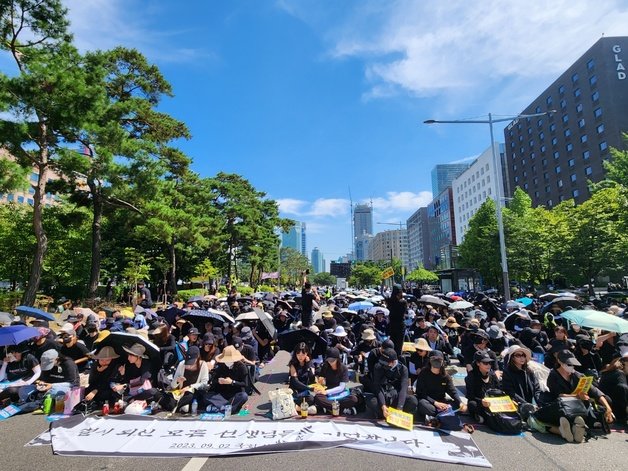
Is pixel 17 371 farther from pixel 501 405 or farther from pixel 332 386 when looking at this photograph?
pixel 501 405

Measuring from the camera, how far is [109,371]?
6.85 meters

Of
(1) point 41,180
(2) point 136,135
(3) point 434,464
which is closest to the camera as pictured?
(3) point 434,464

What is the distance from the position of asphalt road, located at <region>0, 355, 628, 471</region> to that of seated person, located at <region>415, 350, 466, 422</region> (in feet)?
2.94

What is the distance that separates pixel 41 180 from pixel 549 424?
2034 cm

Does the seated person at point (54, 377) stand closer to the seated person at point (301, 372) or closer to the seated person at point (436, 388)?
the seated person at point (301, 372)

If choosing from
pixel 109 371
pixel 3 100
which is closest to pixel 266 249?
pixel 3 100

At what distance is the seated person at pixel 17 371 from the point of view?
678cm

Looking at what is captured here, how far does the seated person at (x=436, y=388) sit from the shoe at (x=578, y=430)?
163cm

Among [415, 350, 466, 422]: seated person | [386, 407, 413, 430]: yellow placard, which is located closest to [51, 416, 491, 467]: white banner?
[386, 407, 413, 430]: yellow placard

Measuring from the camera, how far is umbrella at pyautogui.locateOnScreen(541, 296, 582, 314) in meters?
12.4

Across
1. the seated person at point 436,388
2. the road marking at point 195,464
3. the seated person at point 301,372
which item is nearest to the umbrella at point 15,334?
the road marking at point 195,464

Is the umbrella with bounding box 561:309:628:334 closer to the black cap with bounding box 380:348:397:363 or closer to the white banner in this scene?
the white banner

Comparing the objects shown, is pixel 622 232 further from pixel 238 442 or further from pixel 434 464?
pixel 238 442

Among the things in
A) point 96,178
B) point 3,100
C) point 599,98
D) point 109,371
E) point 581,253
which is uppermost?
point 599,98
